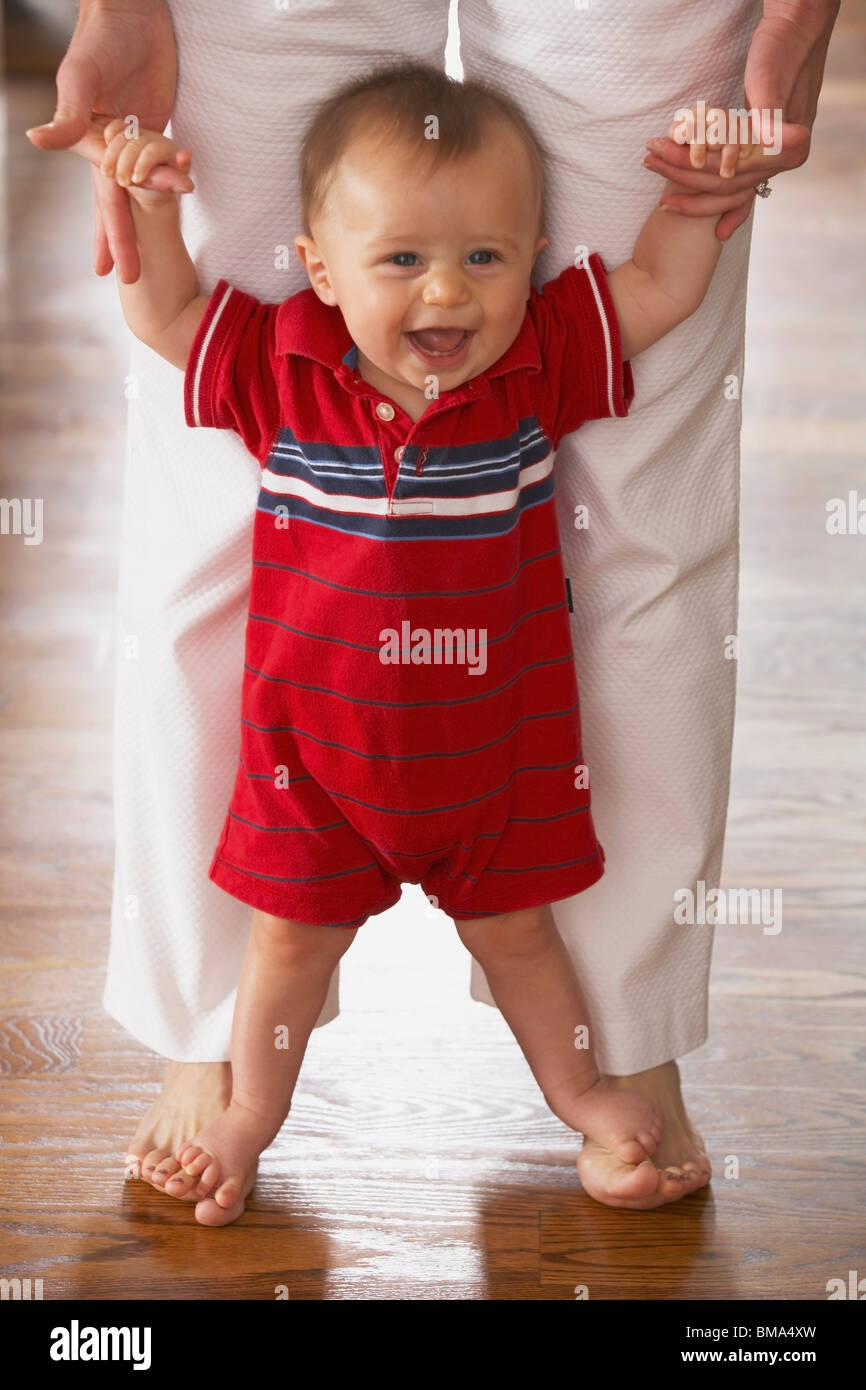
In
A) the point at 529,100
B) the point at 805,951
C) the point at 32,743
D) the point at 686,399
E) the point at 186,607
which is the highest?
the point at 529,100

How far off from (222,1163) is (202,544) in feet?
1.49

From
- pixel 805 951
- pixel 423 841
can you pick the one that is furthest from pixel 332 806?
pixel 805 951

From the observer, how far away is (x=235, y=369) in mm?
1094

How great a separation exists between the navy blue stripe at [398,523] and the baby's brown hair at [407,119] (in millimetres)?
179

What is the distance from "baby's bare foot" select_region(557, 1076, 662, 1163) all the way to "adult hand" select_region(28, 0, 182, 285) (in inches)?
26.8

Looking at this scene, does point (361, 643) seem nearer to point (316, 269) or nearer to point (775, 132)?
point (316, 269)

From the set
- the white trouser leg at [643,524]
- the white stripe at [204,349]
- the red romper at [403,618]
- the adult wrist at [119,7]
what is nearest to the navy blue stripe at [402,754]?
the red romper at [403,618]

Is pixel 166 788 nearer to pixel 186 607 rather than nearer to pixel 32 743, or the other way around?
pixel 186 607

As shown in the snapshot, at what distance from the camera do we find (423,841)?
1.12 metres

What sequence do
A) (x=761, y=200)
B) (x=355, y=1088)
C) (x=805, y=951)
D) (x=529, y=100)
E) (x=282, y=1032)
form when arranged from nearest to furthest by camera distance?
1. (x=529, y=100)
2. (x=282, y=1032)
3. (x=355, y=1088)
4. (x=805, y=951)
5. (x=761, y=200)

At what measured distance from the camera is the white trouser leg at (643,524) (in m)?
1.08

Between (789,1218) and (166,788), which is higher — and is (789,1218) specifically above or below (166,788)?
below

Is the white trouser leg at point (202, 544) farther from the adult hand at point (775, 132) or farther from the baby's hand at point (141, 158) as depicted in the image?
the adult hand at point (775, 132)

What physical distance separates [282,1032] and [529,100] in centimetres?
66
